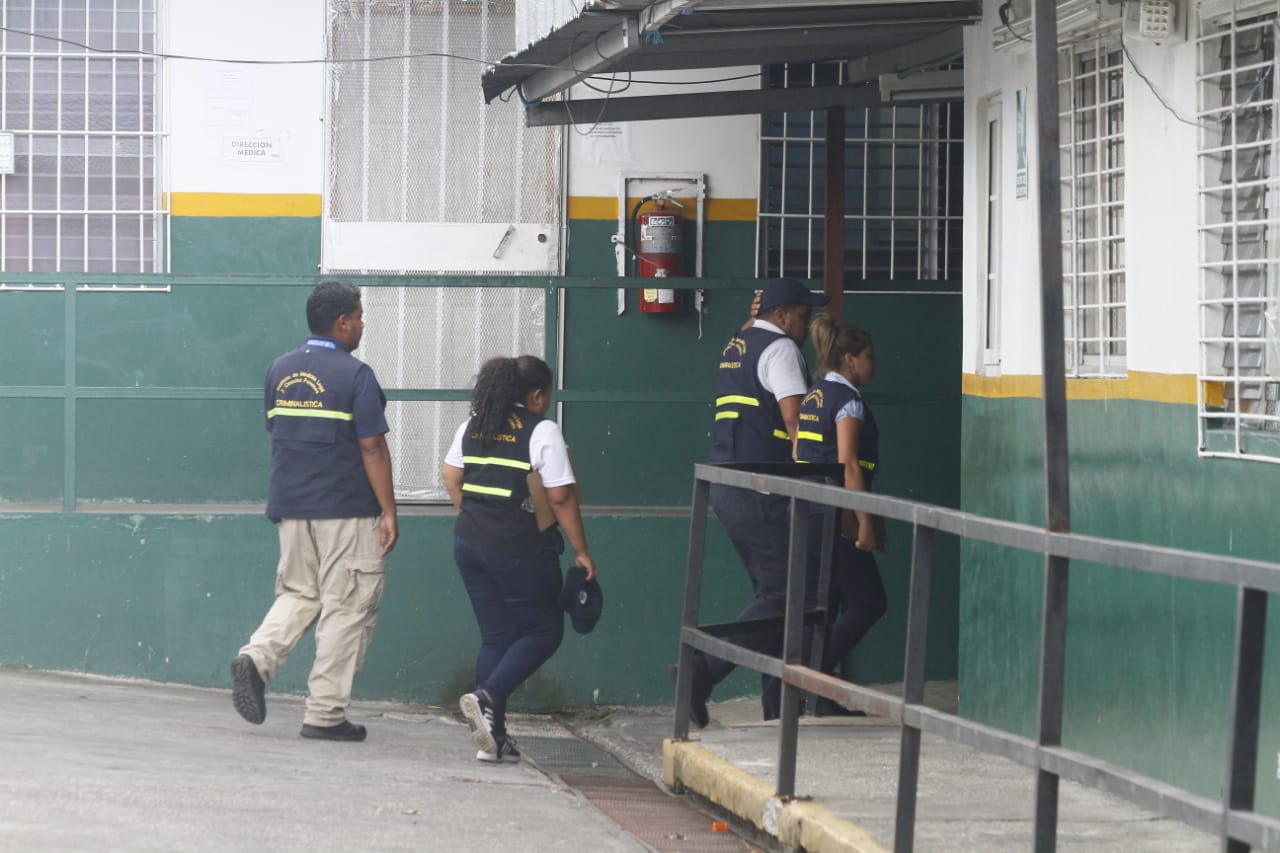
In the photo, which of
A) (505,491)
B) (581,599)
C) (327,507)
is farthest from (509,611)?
(327,507)

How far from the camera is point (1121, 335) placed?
584 centimetres

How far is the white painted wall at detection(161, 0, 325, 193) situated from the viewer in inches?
343

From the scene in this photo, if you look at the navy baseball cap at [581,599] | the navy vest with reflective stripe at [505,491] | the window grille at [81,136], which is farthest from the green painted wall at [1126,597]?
the window grille at [81,136]

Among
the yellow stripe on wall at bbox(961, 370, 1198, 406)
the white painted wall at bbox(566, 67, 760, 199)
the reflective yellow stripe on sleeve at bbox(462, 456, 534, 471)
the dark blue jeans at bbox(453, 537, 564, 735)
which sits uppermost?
the white painted wall at bbox(566, 67, 760, 199)

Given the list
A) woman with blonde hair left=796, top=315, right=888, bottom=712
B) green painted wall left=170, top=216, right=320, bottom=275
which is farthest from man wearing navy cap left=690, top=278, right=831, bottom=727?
green painted wall left=170, top=216, right=320, bottom=275

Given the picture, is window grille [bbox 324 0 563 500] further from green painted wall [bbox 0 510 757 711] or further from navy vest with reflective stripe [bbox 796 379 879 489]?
navy vest with reflective stripe [bbox 796 379 879 489]

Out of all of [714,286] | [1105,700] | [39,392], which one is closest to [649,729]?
[714,286]

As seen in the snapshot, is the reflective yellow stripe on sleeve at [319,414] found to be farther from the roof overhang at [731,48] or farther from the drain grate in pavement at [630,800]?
the roof overhang at [731,48]

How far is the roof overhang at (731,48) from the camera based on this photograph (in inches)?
255

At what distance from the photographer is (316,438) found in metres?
6.70

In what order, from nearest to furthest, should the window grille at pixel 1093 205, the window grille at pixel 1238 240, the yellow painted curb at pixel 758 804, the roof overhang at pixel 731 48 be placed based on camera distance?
the yellow painted curb at pixel 758 804
the window grille at pixel 1238 240
the window grille at pixel 1093 205
the roof overhang at pixel 731 48

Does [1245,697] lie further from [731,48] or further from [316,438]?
[731,48]

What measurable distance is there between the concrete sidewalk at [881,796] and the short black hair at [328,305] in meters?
2.25

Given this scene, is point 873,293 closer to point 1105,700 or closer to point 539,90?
point 539,90
